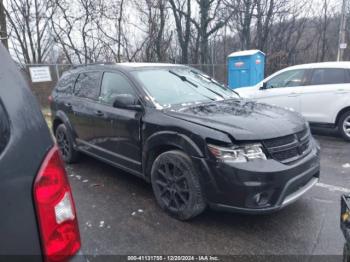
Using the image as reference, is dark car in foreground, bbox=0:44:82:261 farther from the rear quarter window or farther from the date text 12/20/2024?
the date text 12/20/2024

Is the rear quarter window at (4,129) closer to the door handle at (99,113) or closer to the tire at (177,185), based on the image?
the tire at (177,185)

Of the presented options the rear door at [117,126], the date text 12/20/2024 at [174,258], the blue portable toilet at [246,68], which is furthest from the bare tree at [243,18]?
the date text 12/20/2024 at [174,258]

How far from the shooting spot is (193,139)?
3041 mm

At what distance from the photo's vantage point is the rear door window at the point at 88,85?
4531 mm

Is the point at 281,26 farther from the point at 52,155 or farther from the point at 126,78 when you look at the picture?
the point at 52,155

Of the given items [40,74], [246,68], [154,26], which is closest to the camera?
[40,74]

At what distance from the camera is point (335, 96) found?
657cm

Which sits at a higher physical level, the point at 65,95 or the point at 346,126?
the point at 65,95

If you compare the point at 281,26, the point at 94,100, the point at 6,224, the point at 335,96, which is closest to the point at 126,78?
the point at 94,100

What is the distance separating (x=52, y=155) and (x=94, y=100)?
3.24 m

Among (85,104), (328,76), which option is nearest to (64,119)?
(85,104)

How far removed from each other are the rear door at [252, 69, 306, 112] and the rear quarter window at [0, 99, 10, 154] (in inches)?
262

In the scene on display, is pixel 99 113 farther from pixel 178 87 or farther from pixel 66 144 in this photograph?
pixel 66 144

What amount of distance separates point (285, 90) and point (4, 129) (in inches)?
277
